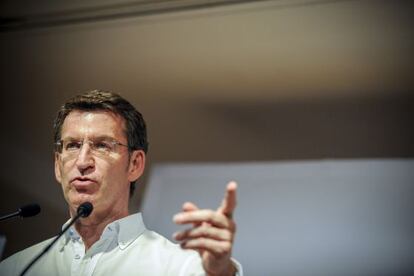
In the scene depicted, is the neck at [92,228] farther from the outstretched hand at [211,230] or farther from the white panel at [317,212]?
the outstretched hand at [211,230]

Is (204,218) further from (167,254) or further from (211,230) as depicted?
(167,254)

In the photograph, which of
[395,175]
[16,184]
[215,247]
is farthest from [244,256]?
[16,184]

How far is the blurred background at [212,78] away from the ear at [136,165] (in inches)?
7.6

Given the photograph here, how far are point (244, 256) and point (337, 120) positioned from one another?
64 centimetres

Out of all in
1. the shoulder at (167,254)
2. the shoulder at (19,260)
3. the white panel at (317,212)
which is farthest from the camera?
the white panel at (317,212)

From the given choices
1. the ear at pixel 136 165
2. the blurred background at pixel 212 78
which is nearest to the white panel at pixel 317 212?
the blurred background at pixel 212 78

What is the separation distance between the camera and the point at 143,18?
245 centimetres

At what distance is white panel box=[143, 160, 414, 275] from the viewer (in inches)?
74.7

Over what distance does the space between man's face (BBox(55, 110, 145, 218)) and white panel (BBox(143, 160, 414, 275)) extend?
32cm

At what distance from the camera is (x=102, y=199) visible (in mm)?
1678

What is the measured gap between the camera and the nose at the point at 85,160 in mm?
1665

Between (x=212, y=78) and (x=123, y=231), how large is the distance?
2.90 ft

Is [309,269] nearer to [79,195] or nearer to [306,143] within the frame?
[306,143]

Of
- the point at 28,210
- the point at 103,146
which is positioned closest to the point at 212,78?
the point at 103,146
